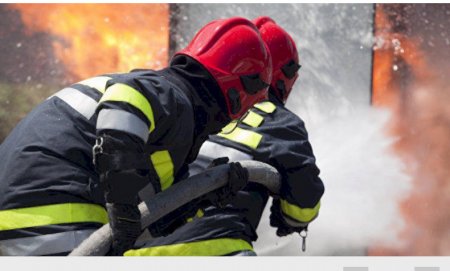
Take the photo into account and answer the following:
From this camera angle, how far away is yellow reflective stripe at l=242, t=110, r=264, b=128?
371 cm

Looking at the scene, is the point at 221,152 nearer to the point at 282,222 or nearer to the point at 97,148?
the point at 282,222

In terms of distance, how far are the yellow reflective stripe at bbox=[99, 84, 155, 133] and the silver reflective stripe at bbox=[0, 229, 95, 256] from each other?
17.4 inches

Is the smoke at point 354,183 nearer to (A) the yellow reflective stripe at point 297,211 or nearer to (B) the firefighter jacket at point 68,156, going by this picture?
(A) the yellow reflective stripe at point 297,211

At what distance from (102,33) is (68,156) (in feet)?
13.9

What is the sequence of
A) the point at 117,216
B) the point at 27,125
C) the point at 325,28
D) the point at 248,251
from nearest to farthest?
the point at 117,216 < the point at 27,125 < the point at 248,251 < the point at 325,28

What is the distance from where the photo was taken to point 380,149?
6.40 metres

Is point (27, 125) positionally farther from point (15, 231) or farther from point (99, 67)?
point (99, 67)

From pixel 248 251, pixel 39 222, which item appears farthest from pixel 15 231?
pixel 248 251

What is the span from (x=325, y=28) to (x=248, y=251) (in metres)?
3.11

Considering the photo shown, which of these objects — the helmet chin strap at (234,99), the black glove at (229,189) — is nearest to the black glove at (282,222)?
the black glove at (229,189)

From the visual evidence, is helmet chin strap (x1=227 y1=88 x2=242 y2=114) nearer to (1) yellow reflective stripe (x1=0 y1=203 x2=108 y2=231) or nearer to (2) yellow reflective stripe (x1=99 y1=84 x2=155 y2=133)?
(2) yellow reflective stripe (x1=99 y1=84 x2=155 y2=133)

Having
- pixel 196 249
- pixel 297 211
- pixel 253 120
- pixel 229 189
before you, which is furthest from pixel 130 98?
pixel 297 211

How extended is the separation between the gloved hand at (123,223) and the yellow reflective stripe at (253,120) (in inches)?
50.3

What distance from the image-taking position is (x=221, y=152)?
12.0 feet
